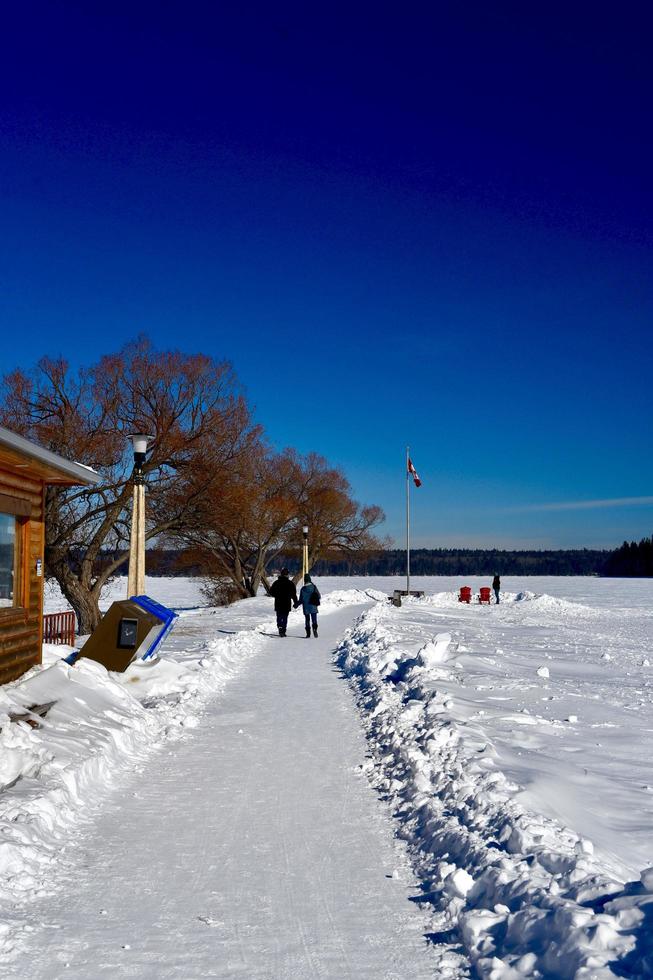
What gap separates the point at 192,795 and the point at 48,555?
775 inches

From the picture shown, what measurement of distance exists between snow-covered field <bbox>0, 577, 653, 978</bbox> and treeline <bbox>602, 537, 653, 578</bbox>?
124661 mm

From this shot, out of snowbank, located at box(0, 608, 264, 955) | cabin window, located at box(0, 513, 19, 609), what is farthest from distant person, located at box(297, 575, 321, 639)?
cabin window, located at box(0, 513, 19, 609)

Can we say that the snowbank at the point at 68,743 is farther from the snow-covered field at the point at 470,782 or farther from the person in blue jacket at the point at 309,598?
the person in blue jacket at the point at 309,598

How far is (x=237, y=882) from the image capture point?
4.98m

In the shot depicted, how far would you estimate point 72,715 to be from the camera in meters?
9.06

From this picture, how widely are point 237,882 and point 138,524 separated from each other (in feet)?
36.3

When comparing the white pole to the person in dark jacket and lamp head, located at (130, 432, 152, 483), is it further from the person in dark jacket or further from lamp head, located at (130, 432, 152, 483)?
the person in dark jacket

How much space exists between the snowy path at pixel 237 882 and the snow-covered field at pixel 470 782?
0.19 m

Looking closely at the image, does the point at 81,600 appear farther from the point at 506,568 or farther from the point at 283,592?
the point at 506,568

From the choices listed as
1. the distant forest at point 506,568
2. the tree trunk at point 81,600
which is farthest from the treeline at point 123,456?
the distant forest at point 506,568

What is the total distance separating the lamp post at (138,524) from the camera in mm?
15242

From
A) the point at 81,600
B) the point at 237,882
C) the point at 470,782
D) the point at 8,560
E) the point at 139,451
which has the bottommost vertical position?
the point at 237,882

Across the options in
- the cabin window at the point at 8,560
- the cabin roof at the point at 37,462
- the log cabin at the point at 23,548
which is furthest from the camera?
the cabin window at the point at 8,560

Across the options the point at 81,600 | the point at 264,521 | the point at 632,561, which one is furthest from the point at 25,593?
the point at 632,561
